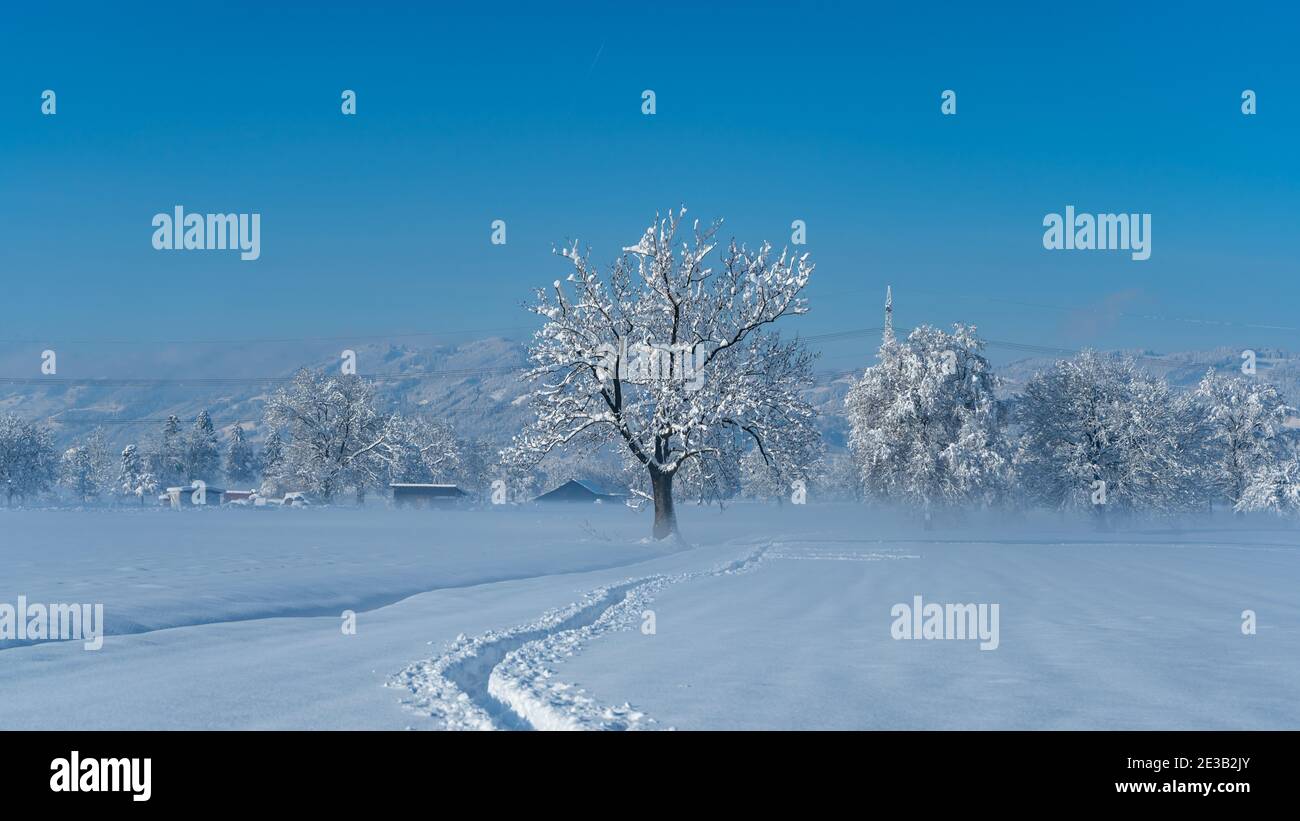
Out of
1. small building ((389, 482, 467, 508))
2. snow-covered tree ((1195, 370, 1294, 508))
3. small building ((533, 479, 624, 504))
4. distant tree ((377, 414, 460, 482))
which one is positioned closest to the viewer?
snow-covered tree ((1195, 370, 1294, 508))

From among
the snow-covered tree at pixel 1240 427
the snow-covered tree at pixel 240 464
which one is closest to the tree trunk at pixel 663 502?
the snow-covered tree at pixel 1240 427

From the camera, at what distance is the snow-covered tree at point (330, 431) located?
293 feet

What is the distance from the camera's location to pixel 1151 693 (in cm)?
790

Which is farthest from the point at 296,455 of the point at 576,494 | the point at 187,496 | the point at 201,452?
the point at 576,494

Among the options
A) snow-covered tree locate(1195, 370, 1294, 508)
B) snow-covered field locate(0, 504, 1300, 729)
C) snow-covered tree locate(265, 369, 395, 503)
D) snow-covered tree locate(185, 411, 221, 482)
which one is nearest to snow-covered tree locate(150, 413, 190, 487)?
snow-covered tree locate(185, 411, 221, 482)

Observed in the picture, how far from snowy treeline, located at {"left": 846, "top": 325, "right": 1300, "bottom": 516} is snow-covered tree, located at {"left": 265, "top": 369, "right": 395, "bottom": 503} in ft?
164

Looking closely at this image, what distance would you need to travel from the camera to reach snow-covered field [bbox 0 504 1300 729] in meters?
7.20

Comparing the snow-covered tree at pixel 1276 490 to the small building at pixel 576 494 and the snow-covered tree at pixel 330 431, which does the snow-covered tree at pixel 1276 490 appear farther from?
the small building at pixel 576 494

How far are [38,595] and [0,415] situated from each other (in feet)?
437

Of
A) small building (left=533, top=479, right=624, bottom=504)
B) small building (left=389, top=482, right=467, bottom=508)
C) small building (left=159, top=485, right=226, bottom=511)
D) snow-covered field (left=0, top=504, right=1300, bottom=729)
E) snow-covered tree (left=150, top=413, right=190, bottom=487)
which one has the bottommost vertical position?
small building (left=533, top=479, right=624, bottom=504)

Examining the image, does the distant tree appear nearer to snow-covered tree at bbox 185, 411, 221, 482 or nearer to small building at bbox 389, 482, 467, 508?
small building at bbox 389, 482, 467, 508
